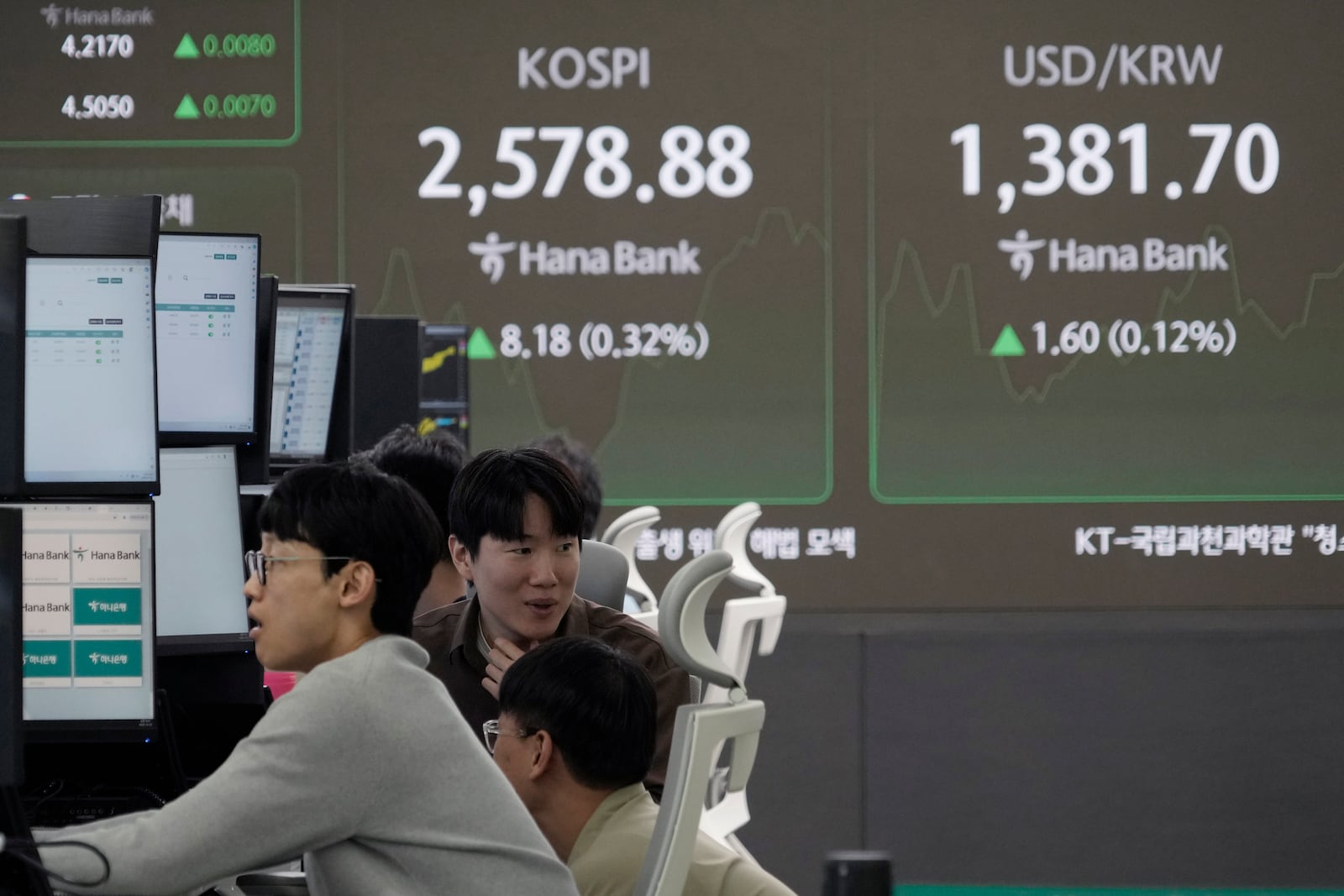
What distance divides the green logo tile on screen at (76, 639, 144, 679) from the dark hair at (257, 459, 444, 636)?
641mm

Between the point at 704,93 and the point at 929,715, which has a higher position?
the point at 704,93

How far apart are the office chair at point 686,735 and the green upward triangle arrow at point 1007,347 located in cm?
346

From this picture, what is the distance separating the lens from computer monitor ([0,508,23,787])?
175cm

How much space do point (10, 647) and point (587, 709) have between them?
65cm

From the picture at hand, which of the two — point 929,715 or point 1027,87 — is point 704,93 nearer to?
point 1027,87

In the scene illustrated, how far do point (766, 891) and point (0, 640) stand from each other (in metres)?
0.85

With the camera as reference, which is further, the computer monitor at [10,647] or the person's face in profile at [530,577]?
the person's face in profile at [530,577]

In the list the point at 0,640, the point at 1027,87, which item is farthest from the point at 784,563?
the point at 0,640

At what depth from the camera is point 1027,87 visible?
5.20 m

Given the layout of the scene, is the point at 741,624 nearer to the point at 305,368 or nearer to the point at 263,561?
the point at 305,368

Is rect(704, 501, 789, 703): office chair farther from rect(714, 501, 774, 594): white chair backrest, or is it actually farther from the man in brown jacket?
the man in brown jacket

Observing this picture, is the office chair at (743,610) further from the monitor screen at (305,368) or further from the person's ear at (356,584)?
the person's ear at (356,584)

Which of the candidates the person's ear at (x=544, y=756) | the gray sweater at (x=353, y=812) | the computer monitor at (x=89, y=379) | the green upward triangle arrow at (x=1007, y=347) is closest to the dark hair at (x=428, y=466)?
the computer monitor at (x=89, y=379)

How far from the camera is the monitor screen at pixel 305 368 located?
3.52 meters
